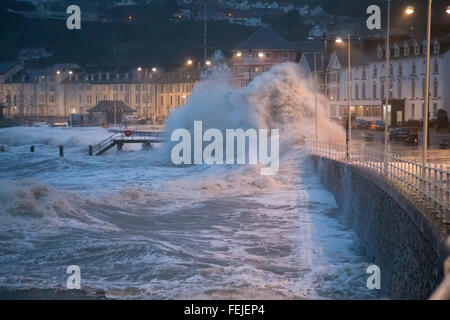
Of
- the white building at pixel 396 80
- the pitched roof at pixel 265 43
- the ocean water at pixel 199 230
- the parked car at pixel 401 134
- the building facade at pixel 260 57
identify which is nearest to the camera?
the ocean water at pixel 199 230

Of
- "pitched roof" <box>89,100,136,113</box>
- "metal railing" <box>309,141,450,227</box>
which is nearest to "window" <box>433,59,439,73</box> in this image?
"metal railing" <box>309,141,450,227</box>

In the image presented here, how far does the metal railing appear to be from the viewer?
16.5 meters

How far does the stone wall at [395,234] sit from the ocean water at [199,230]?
69 centimetres

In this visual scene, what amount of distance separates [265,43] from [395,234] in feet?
306

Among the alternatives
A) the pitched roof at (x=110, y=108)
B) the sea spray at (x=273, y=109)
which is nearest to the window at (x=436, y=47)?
the sea spray at (x=273, y=109)

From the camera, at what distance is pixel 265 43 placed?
111m

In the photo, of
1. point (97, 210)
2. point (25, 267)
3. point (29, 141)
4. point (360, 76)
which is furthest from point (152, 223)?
point (29, 141)

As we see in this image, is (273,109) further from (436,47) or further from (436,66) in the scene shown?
(436,47)

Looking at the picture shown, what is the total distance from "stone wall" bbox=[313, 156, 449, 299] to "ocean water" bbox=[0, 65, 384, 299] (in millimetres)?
687

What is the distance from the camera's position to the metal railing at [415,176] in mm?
16453

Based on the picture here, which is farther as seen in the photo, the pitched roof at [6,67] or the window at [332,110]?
the pitched roof at [6,67]

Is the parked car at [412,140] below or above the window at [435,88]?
below

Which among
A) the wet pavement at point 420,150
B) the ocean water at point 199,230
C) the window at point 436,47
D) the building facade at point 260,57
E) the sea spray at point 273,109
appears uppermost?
the building facade at point 260,57

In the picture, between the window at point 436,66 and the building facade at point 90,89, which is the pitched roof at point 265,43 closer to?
the building facade at point 90,89
